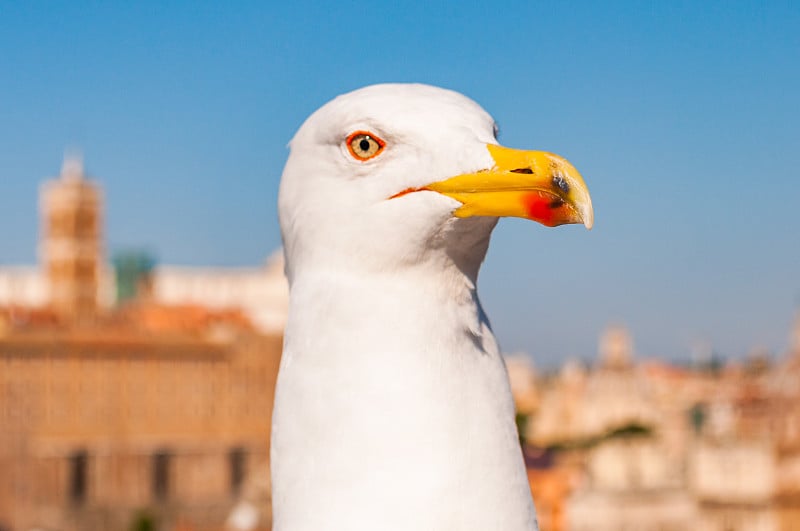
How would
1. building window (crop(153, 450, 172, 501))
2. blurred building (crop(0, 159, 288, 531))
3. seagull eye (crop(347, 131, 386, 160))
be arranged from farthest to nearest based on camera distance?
building window (crop(153, 450, 172, 501)), blurred building (crop(0, 159, 288, 531)), seagull eye (crop(347, 131, 386, 160))

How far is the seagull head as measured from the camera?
1.33 metres

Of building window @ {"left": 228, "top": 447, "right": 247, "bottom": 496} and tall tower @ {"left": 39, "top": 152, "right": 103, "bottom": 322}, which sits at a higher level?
tall tower @ {"left": 39, "top": 152, "right": 103, "bottom": 322}

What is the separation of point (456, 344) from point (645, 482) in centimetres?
2281

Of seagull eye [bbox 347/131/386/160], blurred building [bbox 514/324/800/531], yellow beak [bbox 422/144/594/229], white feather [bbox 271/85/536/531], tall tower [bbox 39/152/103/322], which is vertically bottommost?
blurred building [bbox 514/324/800/531]

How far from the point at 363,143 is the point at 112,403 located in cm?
3167

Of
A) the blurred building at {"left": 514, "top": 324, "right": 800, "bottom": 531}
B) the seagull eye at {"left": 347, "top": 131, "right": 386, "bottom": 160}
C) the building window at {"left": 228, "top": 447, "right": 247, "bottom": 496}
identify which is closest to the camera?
the seagull eye at {"left": 347, "top": 131, "right": 386, "bottom": 160}

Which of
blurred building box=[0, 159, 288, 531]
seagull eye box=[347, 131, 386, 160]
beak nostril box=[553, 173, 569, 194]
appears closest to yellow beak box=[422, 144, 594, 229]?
beak nostril box=[553, 173, 569, 194]

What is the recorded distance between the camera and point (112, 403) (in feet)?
105

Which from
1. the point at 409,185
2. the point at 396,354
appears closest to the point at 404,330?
the point at 396,354

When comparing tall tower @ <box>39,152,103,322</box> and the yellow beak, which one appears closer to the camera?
the yellow beak

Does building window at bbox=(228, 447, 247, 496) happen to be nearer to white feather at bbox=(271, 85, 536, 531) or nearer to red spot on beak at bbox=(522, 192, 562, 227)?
white feather at bbox=(271, 85, 536, 531)

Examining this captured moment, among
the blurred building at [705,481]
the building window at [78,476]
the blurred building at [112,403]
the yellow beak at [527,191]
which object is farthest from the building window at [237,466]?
the yellow beak at [527,191]

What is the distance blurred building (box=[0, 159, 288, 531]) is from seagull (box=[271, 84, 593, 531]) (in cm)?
2465

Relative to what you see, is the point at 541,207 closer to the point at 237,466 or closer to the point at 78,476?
the point at 78,476
